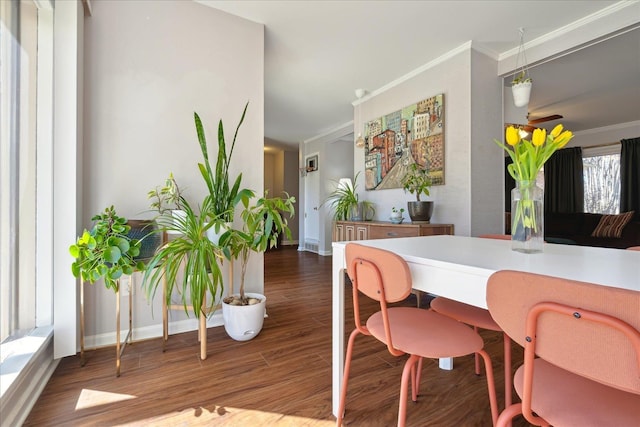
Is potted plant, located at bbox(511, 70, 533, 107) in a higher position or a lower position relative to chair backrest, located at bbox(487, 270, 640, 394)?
higher

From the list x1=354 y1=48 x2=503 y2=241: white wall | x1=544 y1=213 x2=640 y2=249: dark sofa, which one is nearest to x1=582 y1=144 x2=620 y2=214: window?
x1=544 y1=213 x2=640 y2=249: dark sofa

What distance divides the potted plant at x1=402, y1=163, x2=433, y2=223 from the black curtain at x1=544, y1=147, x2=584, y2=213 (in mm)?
4504

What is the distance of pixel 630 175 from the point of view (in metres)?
5.11

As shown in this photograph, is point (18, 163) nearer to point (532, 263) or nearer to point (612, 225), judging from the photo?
point (532, 263)

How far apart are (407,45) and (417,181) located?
1.36 m

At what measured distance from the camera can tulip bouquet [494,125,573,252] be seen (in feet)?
3.42

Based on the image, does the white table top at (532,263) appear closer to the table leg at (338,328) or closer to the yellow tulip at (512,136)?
the table leg at (338,328)

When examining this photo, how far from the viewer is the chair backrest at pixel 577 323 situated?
0.51 metres

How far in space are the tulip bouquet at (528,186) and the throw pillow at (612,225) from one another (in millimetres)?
4492

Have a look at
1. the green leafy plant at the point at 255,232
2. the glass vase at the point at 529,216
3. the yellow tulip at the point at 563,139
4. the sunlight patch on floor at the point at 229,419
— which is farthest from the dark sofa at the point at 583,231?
the sunlight patch on floor at the point at 229,419

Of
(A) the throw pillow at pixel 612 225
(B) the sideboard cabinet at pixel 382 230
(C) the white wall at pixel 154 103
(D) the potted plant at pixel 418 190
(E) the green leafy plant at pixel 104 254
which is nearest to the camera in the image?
(E) the green leafy plant at pixel 104 254

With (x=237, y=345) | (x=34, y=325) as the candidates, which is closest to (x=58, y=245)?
(x=34, y=325)

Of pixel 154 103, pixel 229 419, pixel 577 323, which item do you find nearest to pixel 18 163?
pixel 154 103

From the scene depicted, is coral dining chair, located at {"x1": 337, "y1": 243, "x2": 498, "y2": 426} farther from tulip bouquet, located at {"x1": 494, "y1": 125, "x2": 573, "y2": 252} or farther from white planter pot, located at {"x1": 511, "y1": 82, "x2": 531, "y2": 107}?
white planter pot, located at {"x1": 511, "y1": 82, "x2": 531, "y2": 107}
